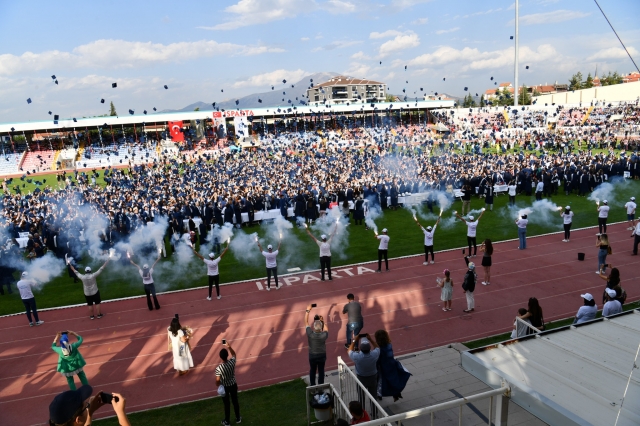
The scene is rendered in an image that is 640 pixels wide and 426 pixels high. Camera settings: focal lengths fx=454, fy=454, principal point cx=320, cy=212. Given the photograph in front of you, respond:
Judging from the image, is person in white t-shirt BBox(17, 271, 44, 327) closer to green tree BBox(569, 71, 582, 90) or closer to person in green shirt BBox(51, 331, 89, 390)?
person in green shirt BBox(51, 331, 89, 390)

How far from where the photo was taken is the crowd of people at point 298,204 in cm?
799

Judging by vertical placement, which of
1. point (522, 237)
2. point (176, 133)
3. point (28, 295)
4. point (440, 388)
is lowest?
point (440, 388)

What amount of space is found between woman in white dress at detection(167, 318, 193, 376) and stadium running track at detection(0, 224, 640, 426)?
0.31 meters

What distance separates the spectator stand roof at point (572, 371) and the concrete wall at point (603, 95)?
71.2 metres

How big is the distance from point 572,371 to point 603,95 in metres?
76.1

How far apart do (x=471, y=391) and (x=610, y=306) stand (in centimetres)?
327

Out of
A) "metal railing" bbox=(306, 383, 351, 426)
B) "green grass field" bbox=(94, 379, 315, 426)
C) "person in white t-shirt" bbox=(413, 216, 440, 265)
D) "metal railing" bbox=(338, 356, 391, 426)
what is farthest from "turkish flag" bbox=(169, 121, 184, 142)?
"metal railing" bbox=(338, 356, 391, 426)

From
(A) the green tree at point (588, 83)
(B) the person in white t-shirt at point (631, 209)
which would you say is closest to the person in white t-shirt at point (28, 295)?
(B) the person in white t-shirt at point (631, 209)

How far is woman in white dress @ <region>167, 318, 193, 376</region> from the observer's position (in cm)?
926

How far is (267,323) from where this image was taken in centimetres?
1216

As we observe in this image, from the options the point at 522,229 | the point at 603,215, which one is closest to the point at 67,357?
the point at 522,229


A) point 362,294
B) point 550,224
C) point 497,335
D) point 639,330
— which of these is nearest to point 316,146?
point 550,224

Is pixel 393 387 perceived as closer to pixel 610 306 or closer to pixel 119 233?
pixel 610 306

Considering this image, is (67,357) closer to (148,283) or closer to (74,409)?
(148,283)
